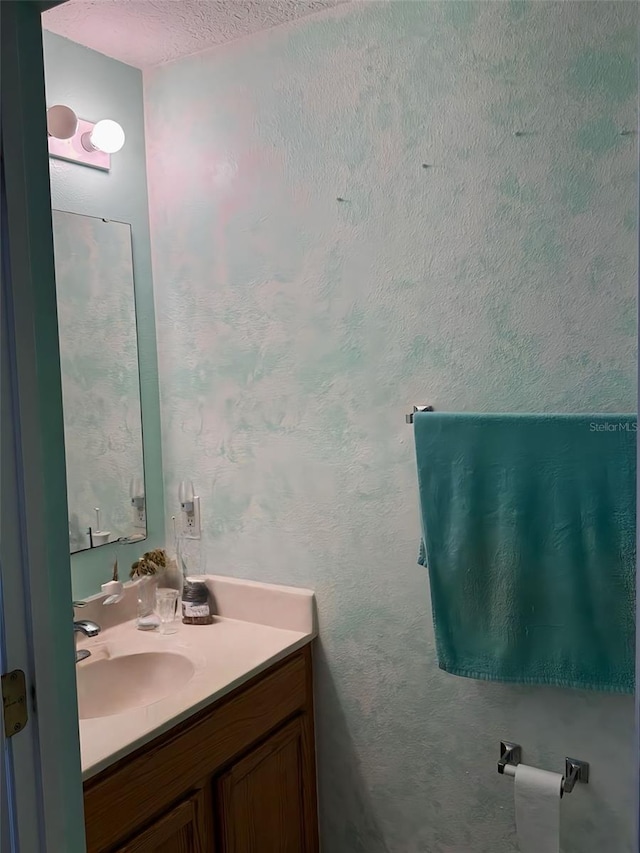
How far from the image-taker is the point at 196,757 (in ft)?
5.38

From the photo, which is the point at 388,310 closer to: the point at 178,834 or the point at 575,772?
the point at 575,772

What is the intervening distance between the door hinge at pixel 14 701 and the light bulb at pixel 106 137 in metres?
1.41

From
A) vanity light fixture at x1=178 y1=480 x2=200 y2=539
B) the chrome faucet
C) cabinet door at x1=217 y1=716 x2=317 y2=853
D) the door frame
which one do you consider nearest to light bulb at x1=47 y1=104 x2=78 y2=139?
the door frame

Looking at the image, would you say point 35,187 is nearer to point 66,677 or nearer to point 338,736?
point 66,677

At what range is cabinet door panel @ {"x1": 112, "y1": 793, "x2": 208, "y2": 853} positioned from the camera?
1514 mm

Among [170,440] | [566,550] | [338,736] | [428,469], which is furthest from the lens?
[170,440]

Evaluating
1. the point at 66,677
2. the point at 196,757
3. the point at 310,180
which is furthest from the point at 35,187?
the point at 196,757

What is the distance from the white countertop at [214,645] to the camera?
1.53 metres

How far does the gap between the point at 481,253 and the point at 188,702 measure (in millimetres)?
1166

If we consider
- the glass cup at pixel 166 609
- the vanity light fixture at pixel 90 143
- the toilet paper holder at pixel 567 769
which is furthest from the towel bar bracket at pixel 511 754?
the vanity light fixture at pixel 90 143

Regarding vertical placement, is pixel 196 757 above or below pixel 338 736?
above

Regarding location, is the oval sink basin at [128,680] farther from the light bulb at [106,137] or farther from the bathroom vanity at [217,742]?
the light bulb at [106,137]
